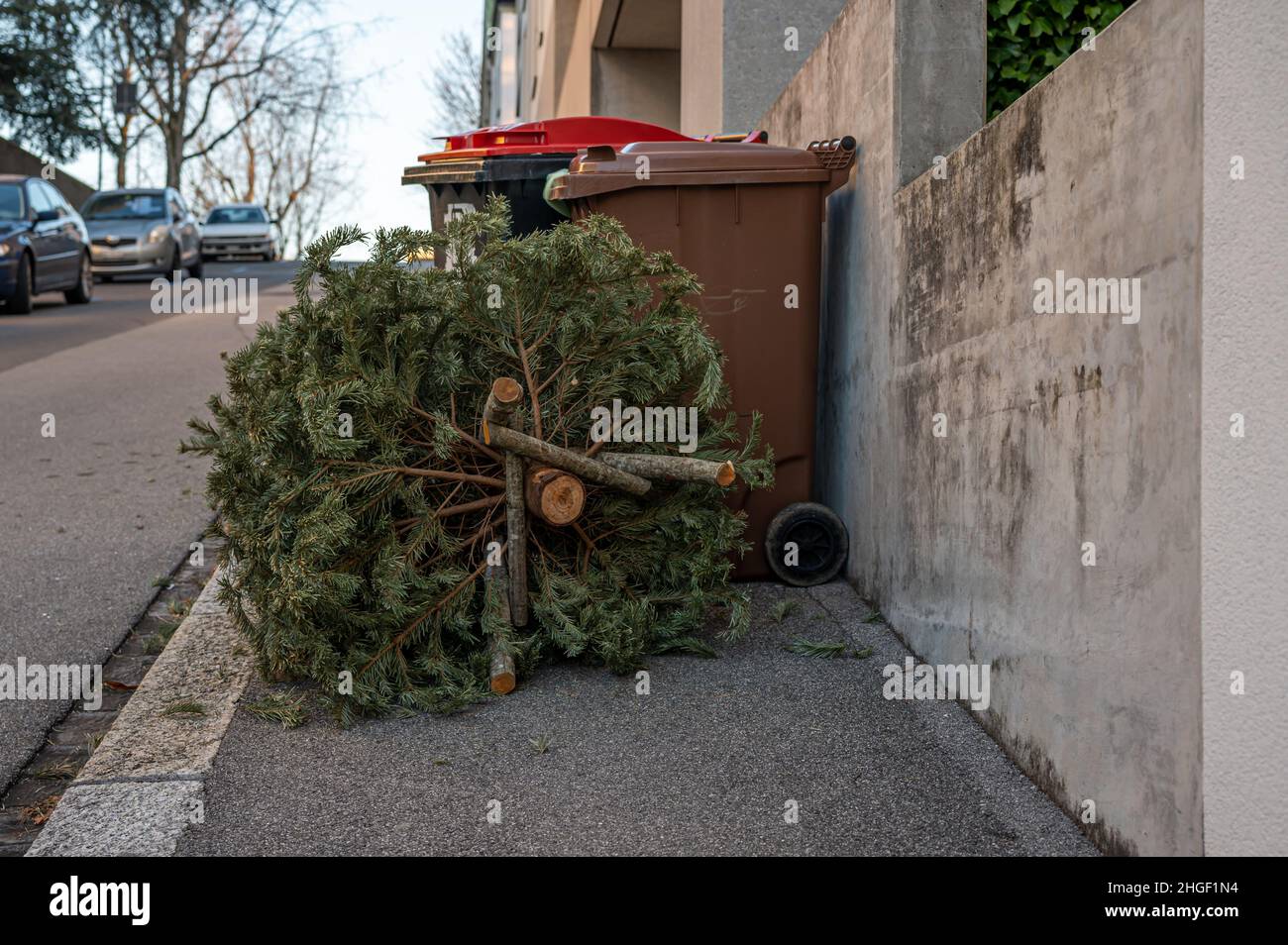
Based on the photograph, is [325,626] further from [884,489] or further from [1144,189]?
[1144,189]

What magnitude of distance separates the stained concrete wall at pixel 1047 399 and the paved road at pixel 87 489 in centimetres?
284

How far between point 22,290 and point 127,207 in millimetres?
7613

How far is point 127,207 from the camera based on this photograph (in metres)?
24.8

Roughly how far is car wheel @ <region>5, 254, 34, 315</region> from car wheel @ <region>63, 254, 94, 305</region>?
1.55 m

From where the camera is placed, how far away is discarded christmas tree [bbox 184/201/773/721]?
165 inches

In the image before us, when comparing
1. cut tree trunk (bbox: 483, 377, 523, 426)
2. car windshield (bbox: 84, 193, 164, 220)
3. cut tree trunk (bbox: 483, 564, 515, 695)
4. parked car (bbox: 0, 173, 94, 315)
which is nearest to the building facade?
cut tree trunk (bbox: 483, 377, 523, 426)

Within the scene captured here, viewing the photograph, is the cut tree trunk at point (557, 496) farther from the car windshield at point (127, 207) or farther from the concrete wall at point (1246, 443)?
the car windshield at point (127, 207)

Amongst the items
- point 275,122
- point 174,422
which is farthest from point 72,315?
point 275,122

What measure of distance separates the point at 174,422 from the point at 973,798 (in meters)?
7.42

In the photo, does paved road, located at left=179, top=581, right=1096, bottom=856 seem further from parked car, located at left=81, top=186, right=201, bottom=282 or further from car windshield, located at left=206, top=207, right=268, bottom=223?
car windshield, located at left=206, top=207, right=268, bottom=223

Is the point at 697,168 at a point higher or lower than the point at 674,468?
higher

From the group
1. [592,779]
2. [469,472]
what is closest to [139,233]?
[469,472]

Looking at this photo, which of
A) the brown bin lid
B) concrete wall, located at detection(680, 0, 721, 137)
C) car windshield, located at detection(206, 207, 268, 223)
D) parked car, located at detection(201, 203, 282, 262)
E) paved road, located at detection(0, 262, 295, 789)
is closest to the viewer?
paved road, located at detection(0, 262, 295, 789)

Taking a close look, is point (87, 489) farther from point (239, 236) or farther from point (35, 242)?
point (239, 236)
